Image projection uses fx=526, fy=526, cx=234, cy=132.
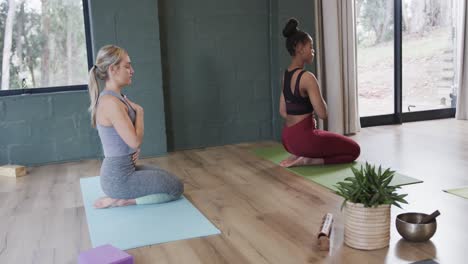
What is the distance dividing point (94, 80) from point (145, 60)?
1.55 metres

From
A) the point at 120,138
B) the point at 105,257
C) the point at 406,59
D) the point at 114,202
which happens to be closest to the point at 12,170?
the point at 114,202

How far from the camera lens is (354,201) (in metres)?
2.52

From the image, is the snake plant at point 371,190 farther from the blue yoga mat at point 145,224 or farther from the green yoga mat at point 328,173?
the green yoga mat at point 328,173

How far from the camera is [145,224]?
3023 mm

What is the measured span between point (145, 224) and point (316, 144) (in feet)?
5.55

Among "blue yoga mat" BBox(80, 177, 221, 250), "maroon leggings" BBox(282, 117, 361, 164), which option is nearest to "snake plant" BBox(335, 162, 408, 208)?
"blue yoga mat" BBox(80, 177, 221, 250)

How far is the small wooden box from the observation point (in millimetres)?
4277

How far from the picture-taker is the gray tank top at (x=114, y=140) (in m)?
3.28

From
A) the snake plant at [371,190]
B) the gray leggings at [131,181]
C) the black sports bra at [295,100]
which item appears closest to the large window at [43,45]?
the gray leggings at [131,181]

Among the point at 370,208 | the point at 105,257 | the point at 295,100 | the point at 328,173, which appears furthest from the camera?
the point at 295,100

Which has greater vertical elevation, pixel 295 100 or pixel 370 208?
pixel 295 100

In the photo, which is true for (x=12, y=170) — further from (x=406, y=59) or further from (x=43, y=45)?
(x=406, y=59)

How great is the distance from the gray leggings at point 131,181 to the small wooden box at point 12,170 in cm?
129

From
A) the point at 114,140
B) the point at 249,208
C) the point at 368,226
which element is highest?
the point at 114,140
